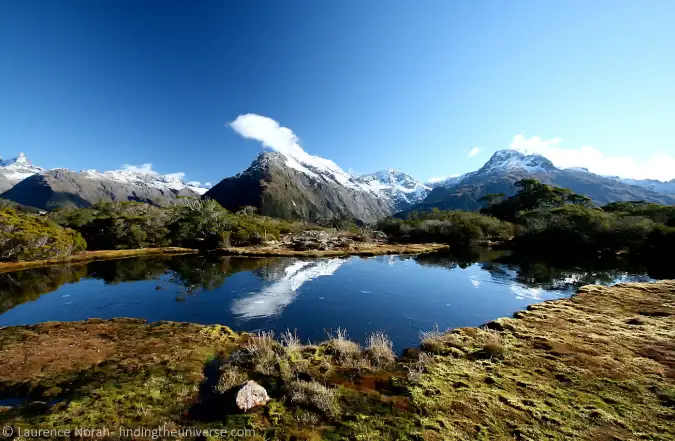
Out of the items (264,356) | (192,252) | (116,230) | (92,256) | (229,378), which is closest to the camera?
(229,378)

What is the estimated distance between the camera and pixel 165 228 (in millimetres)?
69812

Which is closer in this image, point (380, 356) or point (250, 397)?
point (250, 397)

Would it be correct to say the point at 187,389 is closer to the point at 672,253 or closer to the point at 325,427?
the point at 325,427

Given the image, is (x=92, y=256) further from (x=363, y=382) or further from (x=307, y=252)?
(x=363, y=382)

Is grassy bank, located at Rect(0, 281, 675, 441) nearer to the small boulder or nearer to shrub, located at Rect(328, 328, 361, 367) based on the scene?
shrub, located at Rect(328, 328, 361, 367)

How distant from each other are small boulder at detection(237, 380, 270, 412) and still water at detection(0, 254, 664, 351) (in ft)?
26.6

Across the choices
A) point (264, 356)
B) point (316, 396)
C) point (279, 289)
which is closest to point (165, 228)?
point (279, 289)

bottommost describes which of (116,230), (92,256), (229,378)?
(229,378)

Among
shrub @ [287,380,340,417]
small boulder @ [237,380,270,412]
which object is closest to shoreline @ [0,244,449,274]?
shrub @ [287,380,340,417]

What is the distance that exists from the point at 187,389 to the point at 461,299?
26.0m

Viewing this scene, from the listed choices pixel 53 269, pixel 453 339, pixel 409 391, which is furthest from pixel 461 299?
pixel 53 269

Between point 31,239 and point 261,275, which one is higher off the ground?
point 31,239

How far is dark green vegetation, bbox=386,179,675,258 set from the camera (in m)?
65.4

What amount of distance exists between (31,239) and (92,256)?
8.25 m
